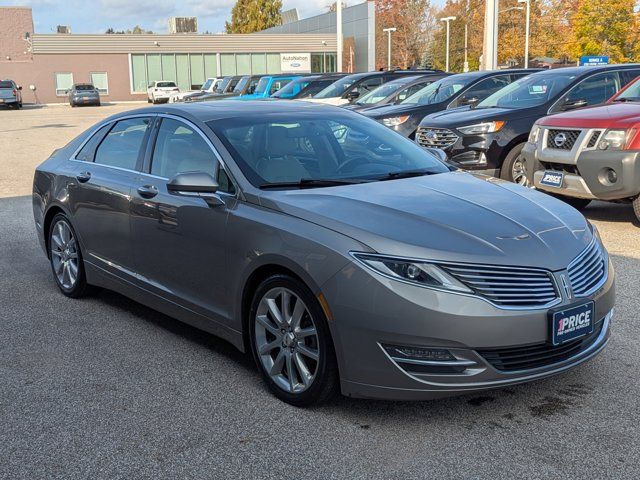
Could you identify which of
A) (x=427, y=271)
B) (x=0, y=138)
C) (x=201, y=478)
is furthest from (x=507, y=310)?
(x=0, y=138)

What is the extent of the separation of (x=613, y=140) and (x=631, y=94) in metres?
1.83

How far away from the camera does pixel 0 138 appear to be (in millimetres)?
25219

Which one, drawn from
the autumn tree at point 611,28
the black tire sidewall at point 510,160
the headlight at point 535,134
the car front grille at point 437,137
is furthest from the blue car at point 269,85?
the autumn tree at point 611,28

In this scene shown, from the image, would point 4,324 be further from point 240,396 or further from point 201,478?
point 201,478

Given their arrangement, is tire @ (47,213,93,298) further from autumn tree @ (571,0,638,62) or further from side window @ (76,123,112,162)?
autumn tree @ (571,0,638,62)

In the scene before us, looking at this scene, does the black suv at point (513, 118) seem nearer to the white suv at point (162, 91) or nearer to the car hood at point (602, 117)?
the car hood at point (602, 117)

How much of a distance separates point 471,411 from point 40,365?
267 cm

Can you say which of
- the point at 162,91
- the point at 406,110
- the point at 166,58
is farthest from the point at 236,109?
the point at 166,58

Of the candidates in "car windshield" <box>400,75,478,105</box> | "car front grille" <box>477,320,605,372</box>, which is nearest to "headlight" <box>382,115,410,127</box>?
"car windshield" <box>400,75,478,105</box>

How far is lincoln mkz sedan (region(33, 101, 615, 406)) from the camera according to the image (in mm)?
3514

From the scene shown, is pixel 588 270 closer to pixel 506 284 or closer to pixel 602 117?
pixel 506 284

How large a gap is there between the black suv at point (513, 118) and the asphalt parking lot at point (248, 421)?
5.09 meters

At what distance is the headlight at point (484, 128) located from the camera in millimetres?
10297

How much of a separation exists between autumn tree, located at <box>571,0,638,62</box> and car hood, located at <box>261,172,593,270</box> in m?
46.0
